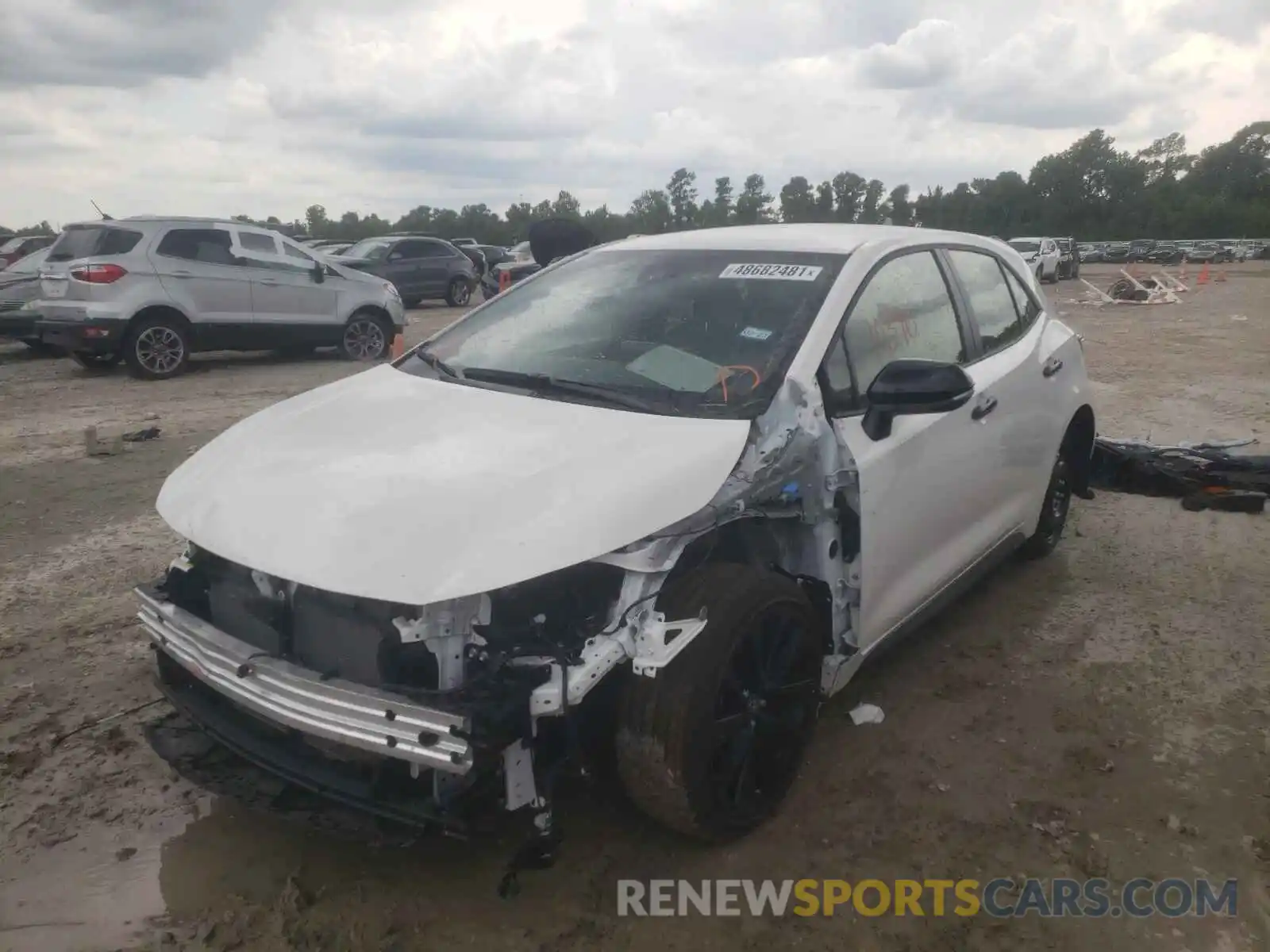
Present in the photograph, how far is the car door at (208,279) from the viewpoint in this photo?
11.4 metres

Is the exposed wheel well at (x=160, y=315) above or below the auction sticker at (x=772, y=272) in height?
below

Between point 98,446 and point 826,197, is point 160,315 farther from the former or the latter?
point 826,197

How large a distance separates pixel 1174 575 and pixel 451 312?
1761 cm

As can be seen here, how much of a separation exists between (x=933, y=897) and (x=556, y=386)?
187 centimetres

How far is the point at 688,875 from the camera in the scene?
2.72 metres

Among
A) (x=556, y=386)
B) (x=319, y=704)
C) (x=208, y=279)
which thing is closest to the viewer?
(x=319, y=704)

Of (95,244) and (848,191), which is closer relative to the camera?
(95,244)

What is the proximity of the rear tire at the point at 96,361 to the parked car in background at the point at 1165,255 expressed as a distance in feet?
168

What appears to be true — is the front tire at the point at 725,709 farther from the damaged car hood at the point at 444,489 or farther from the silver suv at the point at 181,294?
the silver suv at the point at 181,294

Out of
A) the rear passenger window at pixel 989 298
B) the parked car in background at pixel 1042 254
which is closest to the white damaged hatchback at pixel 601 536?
the rear passenger window at pixel 989 298

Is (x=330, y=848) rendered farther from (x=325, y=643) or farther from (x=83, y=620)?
(x=83, y=620)

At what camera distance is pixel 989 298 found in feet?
14.2

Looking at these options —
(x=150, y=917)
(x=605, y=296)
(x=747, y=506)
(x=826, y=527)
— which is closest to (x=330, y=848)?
(x=150, y=917)

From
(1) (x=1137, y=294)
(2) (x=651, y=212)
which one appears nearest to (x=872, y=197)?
(2) (x=651, y=212)
